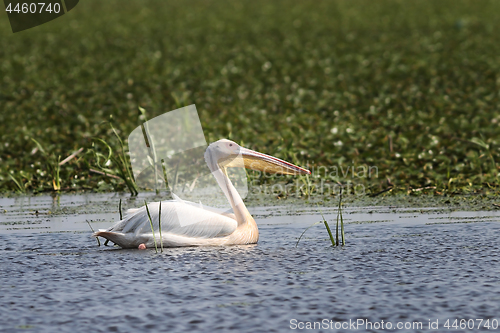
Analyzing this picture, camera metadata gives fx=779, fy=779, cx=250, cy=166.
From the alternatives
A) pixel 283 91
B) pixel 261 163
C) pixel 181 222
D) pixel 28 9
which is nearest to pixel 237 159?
pixel 261 163

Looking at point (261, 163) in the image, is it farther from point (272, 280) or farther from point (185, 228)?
point (272, 280)

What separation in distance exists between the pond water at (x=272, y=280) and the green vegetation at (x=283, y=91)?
2747 millimetres

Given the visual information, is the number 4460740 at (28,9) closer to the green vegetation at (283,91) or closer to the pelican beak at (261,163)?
the green vegetation at (283,91)

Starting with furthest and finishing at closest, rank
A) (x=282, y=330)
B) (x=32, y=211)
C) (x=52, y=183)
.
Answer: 1. (x=52, y=183)
2. (x=32, y=211)
3. (x=282, y=330)

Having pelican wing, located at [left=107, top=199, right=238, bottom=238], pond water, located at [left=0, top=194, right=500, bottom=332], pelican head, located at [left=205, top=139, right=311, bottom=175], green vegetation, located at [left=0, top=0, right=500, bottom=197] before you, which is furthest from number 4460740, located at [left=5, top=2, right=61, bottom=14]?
pelican wing, located at [left=107, top=199, right=238, bottom=238]

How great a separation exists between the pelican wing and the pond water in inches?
9.6

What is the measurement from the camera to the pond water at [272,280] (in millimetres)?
5344

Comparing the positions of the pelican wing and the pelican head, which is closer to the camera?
the pelican wing

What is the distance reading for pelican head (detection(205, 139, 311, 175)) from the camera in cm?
876

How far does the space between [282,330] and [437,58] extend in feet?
66.6

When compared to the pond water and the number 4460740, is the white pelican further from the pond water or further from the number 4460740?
the number 4460740

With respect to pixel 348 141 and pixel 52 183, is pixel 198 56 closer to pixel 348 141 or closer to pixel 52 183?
pixel 348 141

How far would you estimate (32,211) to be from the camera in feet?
35.6

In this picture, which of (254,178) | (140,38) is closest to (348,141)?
(254,178)
